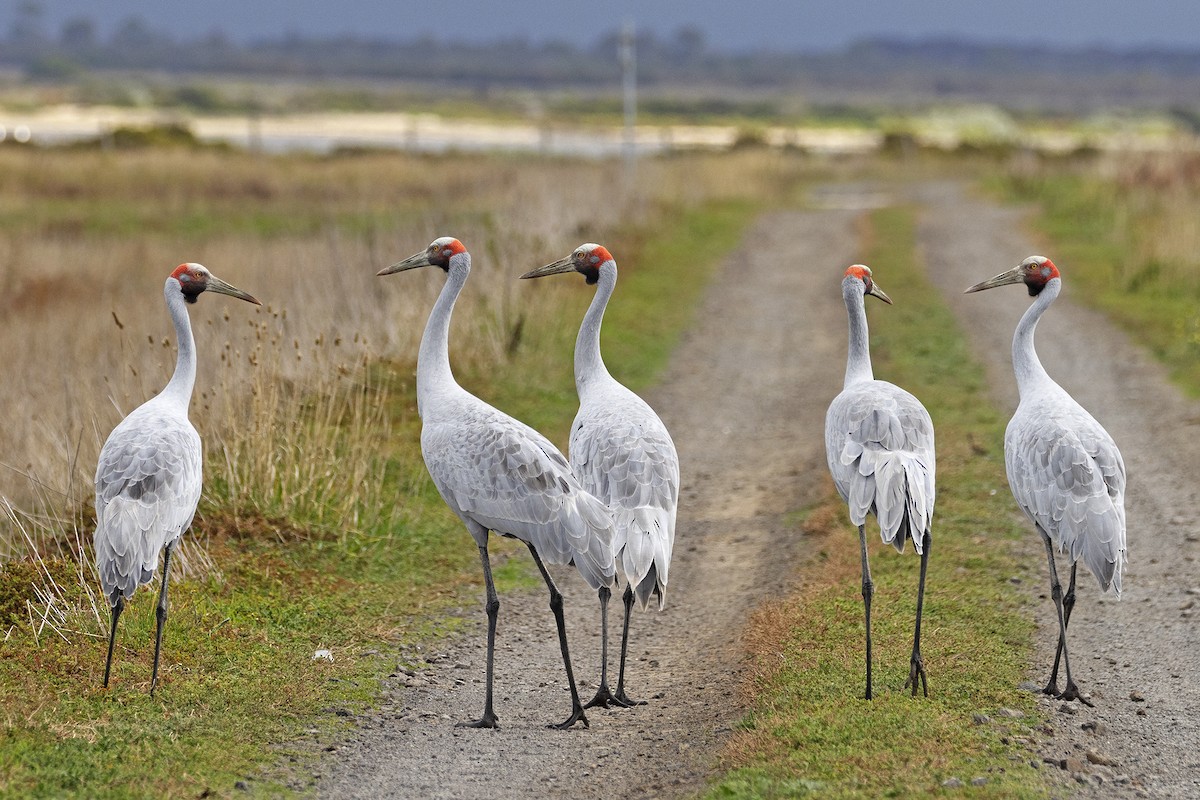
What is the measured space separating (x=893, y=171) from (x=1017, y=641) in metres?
42.6

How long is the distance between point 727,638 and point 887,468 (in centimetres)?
161

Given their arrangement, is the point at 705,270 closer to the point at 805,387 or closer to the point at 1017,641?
the point at 805,387

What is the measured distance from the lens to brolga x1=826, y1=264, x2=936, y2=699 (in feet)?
22.1

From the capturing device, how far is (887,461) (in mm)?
6875

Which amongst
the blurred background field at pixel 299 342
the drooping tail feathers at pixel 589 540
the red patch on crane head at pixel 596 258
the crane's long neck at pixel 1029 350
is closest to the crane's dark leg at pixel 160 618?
the blurred background field at pixel 299 342

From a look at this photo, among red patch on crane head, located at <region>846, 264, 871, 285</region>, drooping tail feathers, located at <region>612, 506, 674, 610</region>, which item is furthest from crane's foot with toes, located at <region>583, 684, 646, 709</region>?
red patch on crane head, located at <region>846, 264, 871, 285</region>

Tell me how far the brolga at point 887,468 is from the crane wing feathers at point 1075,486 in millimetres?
507

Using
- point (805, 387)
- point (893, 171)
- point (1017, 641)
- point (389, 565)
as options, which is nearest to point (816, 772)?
point (1017, 641)

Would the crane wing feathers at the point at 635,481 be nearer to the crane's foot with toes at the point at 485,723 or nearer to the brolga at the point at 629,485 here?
the brolga at the point at 629,485

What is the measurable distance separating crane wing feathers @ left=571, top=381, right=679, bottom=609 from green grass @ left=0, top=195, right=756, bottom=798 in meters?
1.46

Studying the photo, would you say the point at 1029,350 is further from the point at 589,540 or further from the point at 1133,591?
the point at 589,540

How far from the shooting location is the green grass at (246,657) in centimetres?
596

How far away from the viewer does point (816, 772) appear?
5816 mm

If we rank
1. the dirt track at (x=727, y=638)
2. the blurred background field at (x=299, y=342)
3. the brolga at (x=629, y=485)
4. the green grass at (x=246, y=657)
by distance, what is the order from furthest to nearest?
1. the blurred background field at (x=299, y=342)
2. the brolga at (x=629, y=485)
3. the dirt track at (x=727, y=638)
4. the green grass at (x=246, y=657)
